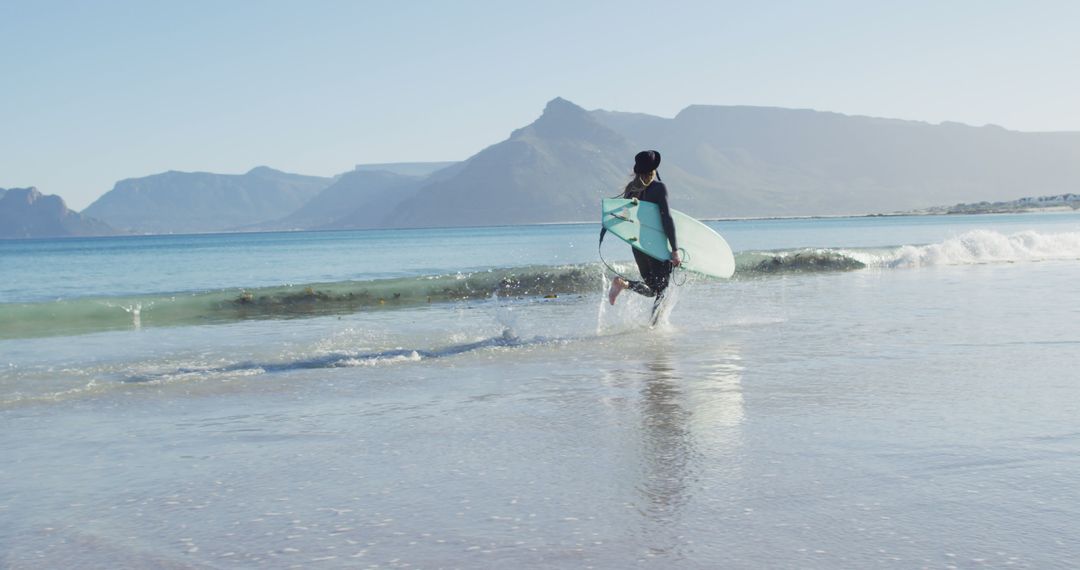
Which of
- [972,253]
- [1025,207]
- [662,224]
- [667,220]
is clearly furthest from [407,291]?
[1025,207]

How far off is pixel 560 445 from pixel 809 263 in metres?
25.8

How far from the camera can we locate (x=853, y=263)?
100 ft

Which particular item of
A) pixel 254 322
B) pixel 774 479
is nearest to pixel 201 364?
pixel 254 322

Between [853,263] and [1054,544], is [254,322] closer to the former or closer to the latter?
[1054,544]

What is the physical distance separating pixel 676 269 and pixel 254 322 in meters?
7.79

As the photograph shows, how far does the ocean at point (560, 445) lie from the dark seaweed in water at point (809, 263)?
15250mm

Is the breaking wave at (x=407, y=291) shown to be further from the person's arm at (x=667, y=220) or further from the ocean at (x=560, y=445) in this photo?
the person's arm at (x=667, y=220)

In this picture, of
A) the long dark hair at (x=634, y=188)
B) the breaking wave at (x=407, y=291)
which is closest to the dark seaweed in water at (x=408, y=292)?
the breaking wave at (x=407, y=291)

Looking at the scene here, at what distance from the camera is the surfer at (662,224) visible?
1303 cm

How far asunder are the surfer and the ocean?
44cm

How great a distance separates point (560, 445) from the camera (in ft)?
20.4

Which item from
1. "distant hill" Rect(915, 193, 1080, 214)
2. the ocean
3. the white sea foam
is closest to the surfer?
the ocean

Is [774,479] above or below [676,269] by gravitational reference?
below

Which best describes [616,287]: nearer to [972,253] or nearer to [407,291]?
[407,291]
